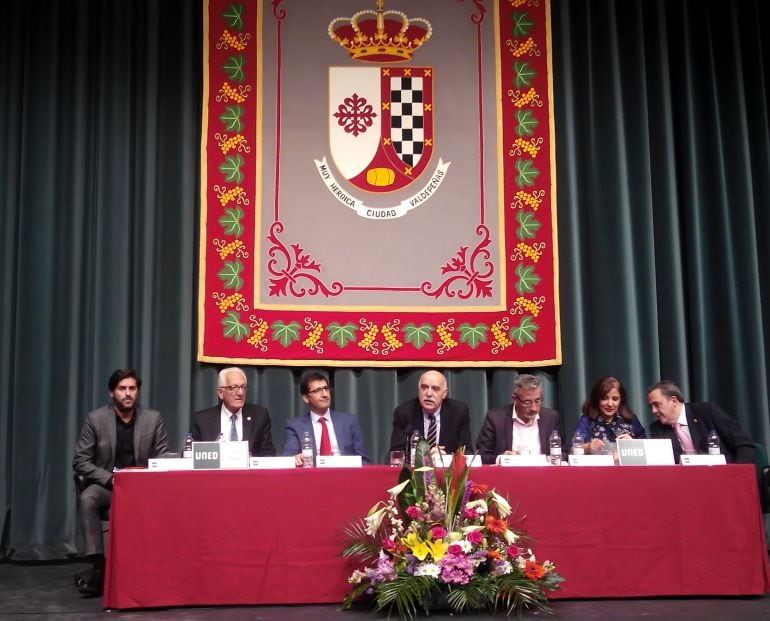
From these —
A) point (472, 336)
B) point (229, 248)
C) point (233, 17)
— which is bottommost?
point (472, 336)

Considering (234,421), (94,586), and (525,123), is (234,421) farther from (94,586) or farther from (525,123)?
(525,123)

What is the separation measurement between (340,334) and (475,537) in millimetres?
2345

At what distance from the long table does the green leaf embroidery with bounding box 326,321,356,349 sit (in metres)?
1.94

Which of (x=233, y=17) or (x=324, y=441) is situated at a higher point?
(x=233, y=17)

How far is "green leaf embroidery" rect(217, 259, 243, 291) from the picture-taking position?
5.64m

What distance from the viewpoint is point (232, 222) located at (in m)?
5.70

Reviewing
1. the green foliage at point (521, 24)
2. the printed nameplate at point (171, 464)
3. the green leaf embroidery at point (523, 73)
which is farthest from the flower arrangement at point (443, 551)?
the green foliage at point (521, 24)

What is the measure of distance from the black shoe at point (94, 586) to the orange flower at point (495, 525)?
1.80 m

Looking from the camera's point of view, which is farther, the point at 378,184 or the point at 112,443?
the point at 378,184

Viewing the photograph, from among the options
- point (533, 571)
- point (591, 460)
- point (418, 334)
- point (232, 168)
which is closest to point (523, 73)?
point (418, 334)

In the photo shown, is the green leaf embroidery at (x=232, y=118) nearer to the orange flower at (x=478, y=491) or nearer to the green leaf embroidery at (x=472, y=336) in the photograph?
the green leaf embroidery at (x=472, y=336)

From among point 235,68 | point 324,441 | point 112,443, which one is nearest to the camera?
point 112,443

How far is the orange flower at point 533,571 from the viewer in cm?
358

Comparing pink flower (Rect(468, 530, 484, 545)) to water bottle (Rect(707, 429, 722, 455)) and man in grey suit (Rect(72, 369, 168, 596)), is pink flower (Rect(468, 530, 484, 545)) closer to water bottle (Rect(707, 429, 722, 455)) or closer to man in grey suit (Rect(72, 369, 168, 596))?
water bottle (Rect(707, 429, 722, 455))
